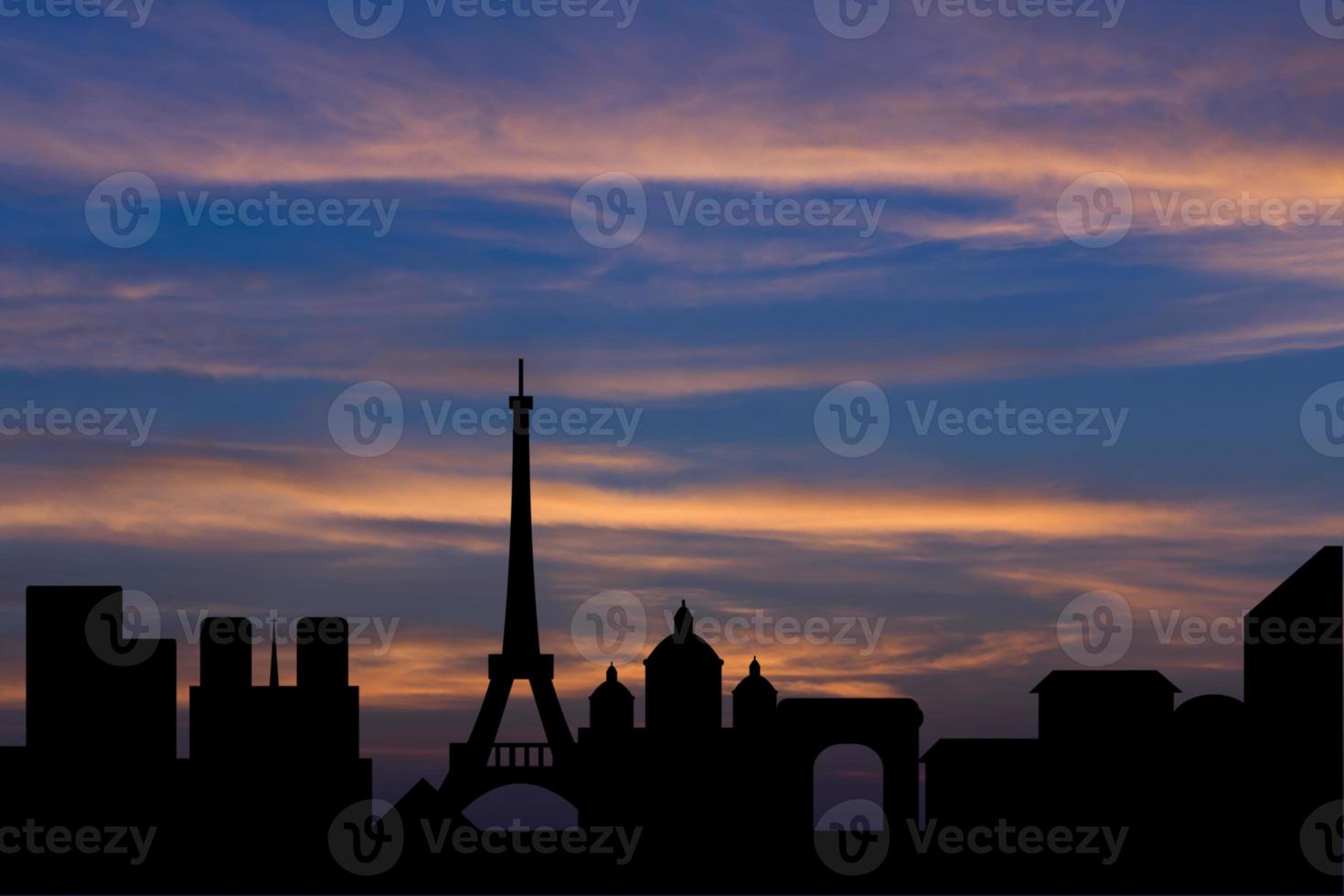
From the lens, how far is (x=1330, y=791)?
109 meters

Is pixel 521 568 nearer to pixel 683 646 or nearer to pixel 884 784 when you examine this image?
pixel 683 646

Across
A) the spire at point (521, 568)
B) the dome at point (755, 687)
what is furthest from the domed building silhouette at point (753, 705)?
the spire at point (521, 568)

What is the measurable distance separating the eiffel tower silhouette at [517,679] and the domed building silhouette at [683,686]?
8.31m

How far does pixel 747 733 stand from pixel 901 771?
10997 mm

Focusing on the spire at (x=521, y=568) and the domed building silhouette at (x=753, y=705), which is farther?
the spire at (x=521, y=568)

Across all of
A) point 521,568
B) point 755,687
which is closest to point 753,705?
point 755,687

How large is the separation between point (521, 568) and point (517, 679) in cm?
707

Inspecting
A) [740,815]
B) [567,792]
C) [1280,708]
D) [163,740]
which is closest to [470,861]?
[567,792]

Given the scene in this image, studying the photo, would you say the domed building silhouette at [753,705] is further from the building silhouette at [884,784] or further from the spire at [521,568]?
the spire at [521,568]

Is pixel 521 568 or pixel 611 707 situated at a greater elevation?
pixel 521 568

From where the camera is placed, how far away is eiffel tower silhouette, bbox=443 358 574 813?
117 meters

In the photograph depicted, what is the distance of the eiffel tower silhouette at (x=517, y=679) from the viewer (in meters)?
117

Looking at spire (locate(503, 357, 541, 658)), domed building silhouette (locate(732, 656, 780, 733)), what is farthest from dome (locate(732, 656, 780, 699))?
spire (locate(503, 357, 541, 658))

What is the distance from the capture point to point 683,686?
11112 cm
